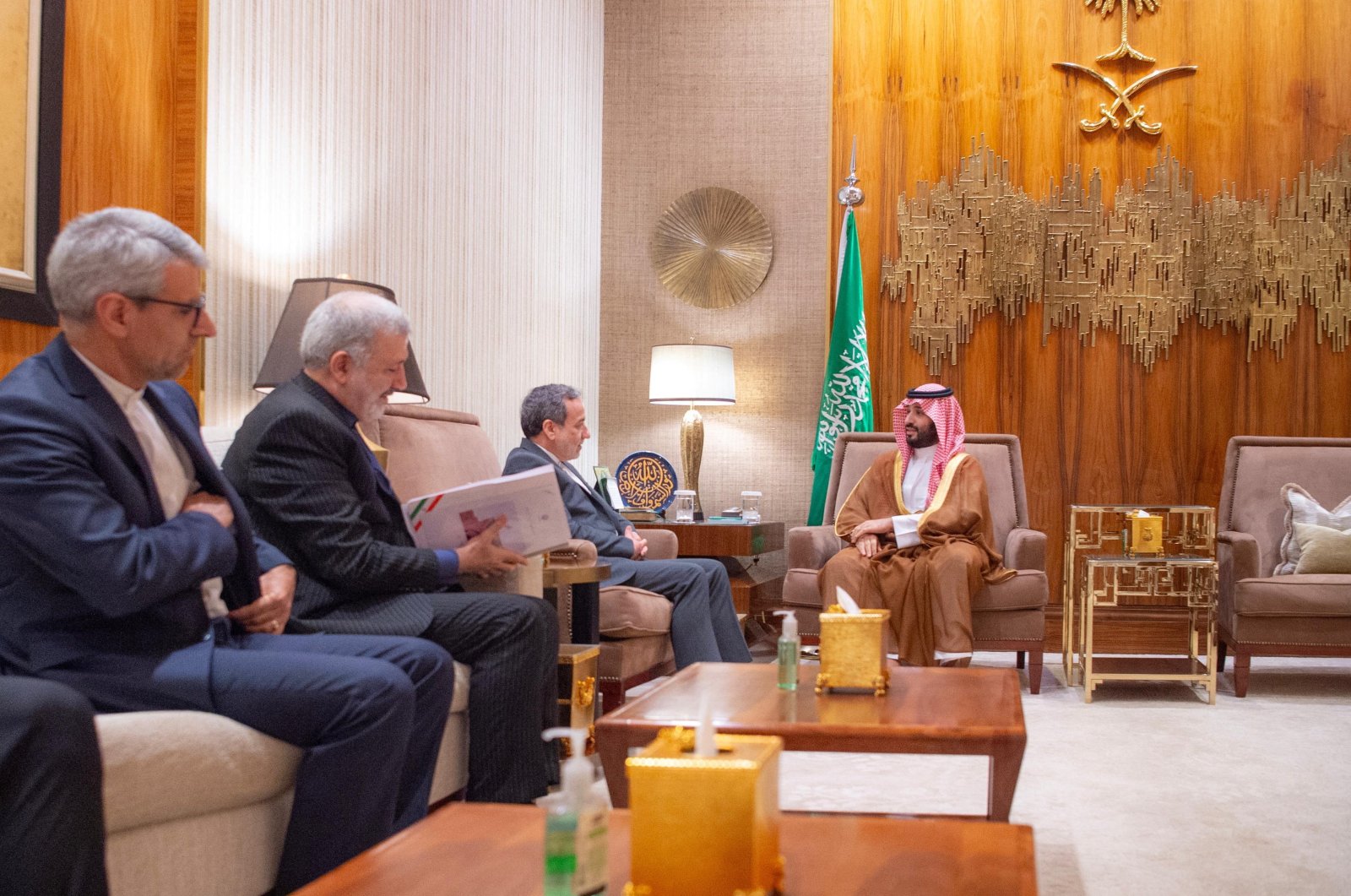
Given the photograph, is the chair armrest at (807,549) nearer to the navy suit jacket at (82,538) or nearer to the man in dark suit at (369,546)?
the man in dark suit at (369,546)

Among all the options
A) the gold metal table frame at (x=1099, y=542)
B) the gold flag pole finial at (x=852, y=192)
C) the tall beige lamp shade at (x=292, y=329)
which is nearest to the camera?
the tall beige lamp shade at (x=292, y=329)

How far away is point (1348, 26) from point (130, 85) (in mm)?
5376

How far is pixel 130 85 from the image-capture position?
2.96m

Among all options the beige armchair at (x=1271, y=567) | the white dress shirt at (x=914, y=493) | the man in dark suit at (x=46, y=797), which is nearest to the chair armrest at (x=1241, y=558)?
the beige armchair at (x=1271, y=567)

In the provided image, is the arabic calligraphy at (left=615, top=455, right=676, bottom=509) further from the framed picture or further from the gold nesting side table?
the framed picture

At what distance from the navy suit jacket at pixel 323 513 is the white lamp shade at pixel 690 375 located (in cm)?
307

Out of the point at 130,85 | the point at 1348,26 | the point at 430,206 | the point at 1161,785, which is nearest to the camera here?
the point at 130,85

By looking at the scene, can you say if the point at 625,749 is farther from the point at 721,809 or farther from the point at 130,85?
the point at 130,85

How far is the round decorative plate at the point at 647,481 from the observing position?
568 centimetres

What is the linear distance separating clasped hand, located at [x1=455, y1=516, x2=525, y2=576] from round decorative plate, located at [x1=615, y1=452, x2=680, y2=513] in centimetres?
294

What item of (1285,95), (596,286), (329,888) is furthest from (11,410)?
(1285,95)

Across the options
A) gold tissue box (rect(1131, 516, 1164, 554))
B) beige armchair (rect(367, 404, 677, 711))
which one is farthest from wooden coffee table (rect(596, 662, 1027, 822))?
gold tissue box (rect(1131, 516, 1164, 554))

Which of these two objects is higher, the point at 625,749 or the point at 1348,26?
the point at 1348,26

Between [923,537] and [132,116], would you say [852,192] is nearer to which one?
[923,537]
